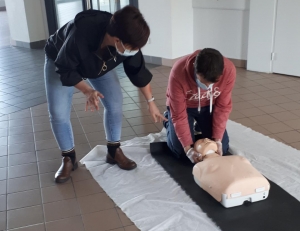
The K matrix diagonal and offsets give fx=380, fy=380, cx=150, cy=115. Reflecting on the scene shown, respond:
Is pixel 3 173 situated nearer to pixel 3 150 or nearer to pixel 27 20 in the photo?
pixel 3 150

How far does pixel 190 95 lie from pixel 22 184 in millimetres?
1024

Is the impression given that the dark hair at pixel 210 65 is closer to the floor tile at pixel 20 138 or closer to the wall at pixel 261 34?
the floor tile at pixel 20 138

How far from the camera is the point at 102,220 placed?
5.65 feet

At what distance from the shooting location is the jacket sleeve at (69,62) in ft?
5.41

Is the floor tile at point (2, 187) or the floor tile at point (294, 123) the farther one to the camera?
the floor tile at point (294, 123)

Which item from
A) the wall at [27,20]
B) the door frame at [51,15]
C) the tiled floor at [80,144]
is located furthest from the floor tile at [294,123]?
the wall at [27,20]

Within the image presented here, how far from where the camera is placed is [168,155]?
7.32ft

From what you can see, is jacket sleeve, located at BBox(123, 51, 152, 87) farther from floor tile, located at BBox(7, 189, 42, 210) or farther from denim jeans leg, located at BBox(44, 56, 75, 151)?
floor tile, located at BBox(7, 189, 42, 210)

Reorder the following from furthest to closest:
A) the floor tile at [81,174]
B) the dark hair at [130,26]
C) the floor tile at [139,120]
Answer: the floor tile at [139,120]
the floor tile at [81,174]
the dark hair at [130,26]

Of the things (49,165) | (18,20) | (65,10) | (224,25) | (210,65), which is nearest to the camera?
(210,65)

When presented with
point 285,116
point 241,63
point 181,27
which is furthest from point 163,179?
point 181,27

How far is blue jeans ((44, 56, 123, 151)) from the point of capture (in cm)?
185

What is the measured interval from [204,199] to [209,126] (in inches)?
20.4

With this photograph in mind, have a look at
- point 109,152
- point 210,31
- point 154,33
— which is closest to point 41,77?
point 154,33
